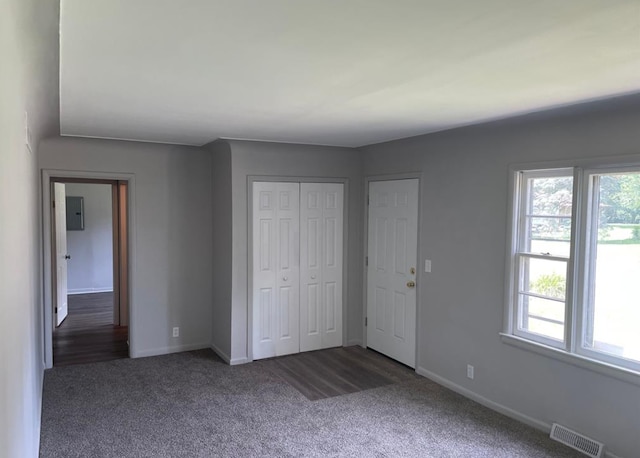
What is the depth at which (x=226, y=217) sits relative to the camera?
5090 millimetres

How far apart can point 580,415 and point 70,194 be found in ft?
29.0

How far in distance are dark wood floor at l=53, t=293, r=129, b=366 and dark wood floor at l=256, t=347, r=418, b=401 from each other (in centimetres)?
183

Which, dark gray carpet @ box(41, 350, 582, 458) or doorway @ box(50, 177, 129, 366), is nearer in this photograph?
dark gray carpet @ box(41, 350, 582, 458)

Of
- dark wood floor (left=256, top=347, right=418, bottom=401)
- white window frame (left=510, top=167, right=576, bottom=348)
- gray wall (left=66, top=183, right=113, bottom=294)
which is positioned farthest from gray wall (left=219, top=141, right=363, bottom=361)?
gray wall (left=66, top=183, right=113, bottom=294)

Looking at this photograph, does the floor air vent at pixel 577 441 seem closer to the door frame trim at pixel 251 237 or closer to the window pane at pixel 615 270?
the window pane at pixel 615 270

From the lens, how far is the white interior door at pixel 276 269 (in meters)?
5.12

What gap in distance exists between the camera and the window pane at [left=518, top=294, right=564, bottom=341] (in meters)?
3.53

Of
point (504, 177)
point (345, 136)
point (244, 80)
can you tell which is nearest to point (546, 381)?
point (504, 177)

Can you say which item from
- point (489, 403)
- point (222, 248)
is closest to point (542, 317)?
point (489, 403)

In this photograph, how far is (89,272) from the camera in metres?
9.18

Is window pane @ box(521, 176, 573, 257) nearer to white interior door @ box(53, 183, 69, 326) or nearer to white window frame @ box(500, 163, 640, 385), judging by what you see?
white window frame @ box(500, 163, 640, 385)

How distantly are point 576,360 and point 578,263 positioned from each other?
67 centimetres

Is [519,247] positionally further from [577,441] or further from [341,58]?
[341,58]

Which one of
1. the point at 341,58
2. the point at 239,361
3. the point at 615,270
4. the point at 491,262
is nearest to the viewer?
the point at 341,58
